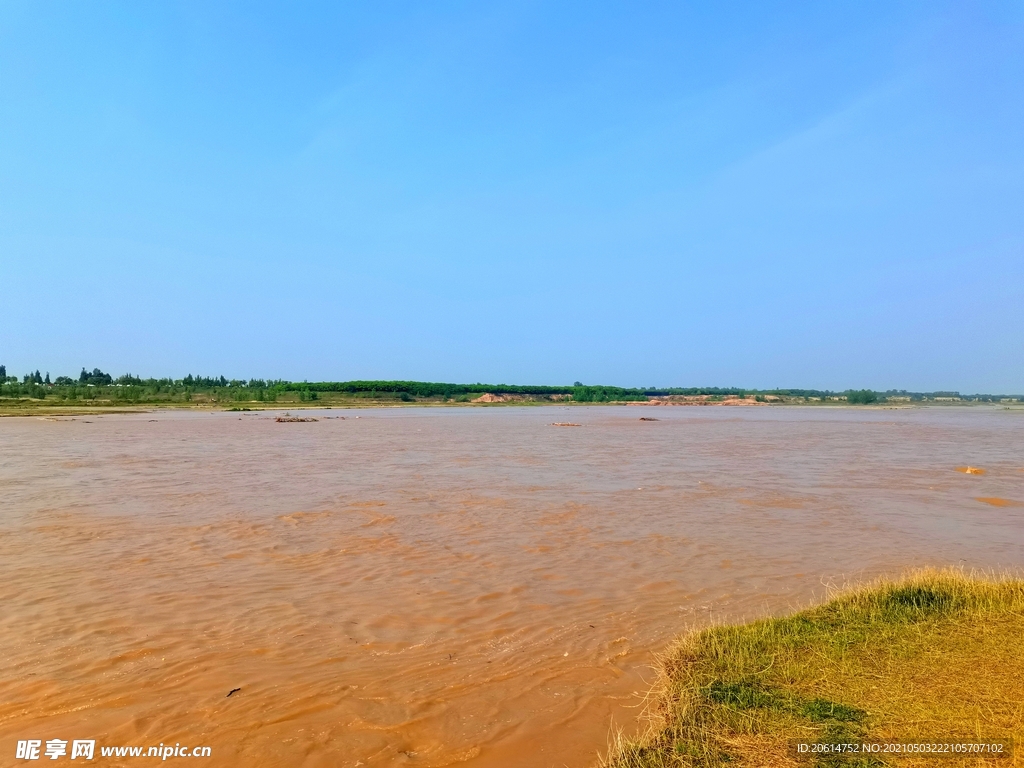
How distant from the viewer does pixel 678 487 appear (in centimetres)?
1420

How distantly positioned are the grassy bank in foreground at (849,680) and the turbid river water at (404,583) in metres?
0.50

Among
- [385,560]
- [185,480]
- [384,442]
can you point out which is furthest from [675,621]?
[384,442]

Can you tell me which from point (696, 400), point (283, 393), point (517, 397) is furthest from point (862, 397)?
point (283, 393)

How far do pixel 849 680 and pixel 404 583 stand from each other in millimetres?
4570

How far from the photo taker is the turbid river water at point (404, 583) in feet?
13.9

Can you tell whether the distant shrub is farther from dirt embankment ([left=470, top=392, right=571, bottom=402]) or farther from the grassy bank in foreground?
the grassy bank in foreground

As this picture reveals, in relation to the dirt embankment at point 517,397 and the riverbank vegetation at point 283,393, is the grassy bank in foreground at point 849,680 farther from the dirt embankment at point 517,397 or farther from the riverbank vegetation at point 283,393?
the dirt embankment at point 517,397

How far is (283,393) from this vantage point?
282ft

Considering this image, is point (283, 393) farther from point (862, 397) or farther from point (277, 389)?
point (862, 397)

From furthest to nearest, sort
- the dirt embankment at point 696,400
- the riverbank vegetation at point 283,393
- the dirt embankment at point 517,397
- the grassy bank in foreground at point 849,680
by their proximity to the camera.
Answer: the dirt embankment at point 696,400 → the dirt embankment at point 517,397 → the riverbank vegetation at point 283,393 → the grassy bank in foreground at point 849,680

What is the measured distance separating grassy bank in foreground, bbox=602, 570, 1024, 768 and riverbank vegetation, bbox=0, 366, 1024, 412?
53.6 m

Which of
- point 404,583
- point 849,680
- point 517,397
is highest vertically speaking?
point 517,397

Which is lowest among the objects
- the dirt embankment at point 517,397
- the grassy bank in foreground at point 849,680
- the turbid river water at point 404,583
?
the turbid river water at point 404,583

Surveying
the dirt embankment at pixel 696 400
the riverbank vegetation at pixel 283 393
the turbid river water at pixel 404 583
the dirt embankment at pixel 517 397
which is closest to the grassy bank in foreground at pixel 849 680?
the turbid river water at pixel 404 583
